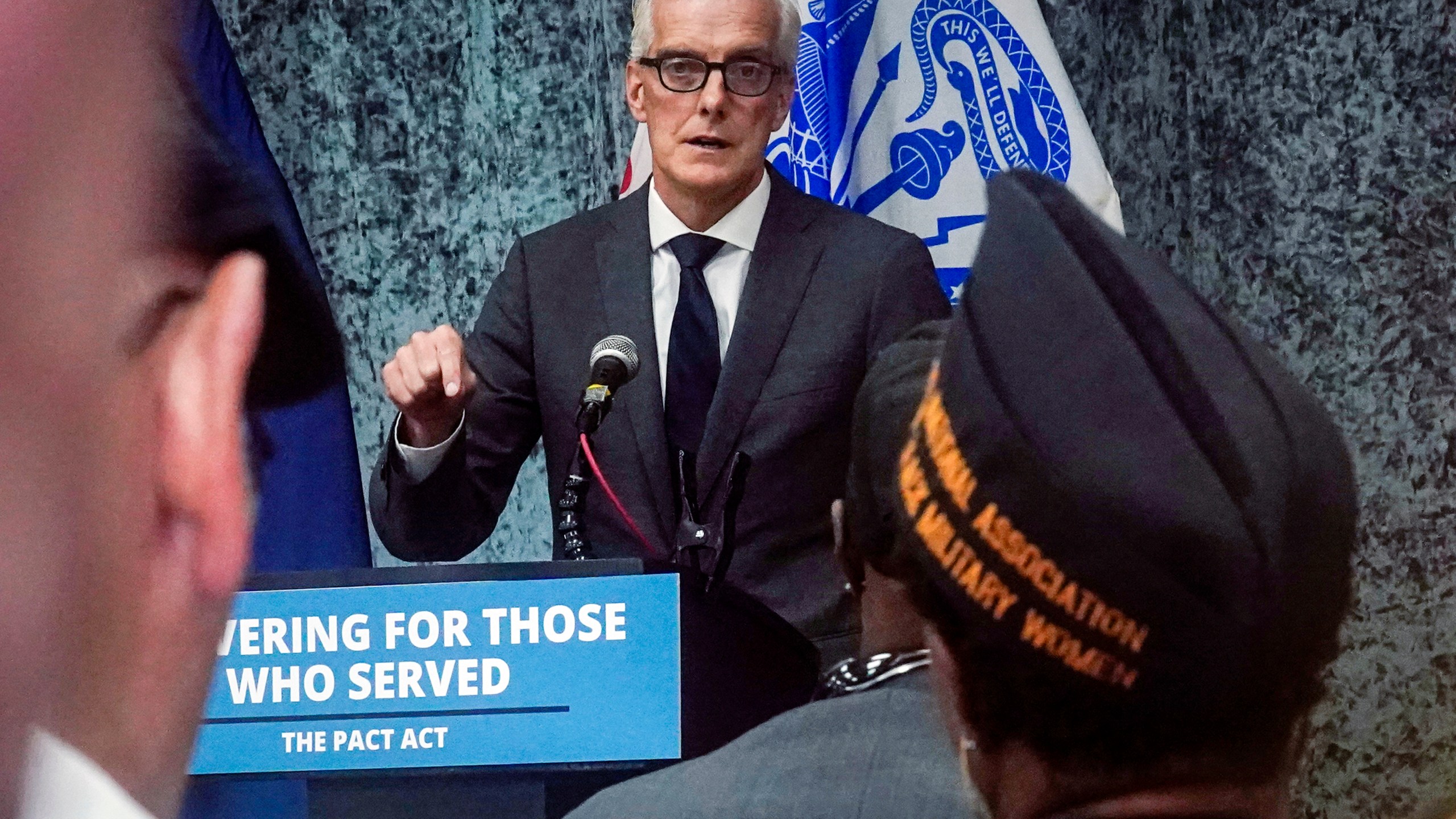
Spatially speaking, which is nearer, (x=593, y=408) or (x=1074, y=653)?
(x=1074, y=653)

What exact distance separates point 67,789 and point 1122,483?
43 centimetres

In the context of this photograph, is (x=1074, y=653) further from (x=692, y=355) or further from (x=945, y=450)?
(x=692, y=355)

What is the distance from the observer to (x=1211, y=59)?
3.18 meters

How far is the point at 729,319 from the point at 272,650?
0.90 metres

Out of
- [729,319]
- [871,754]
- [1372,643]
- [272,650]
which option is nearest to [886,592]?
[871,754]

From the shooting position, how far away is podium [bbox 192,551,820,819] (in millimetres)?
1274

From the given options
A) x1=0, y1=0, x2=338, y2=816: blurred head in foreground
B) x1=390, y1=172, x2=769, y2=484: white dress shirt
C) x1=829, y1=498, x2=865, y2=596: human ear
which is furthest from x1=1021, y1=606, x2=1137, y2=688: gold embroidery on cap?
x1=390, y1=172, x2=769, y2=484: white dress shirt

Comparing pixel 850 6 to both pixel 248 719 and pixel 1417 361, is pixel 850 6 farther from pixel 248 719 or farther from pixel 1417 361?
pixel 248 719

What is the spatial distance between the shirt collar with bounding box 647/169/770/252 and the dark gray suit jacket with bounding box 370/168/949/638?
16 millimetres

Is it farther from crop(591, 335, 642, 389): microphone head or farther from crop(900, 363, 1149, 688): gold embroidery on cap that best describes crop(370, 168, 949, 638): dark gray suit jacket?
crop(900, 363, 1149, 688): gold embroidery on cap

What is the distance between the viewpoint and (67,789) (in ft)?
0.87

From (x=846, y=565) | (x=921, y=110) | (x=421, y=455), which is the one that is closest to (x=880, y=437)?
(x=846, y=565)

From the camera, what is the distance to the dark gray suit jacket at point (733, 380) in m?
1.84

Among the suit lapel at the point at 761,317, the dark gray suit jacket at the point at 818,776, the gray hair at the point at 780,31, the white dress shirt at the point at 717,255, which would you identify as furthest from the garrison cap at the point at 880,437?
the gray hair at the point at 780,31
